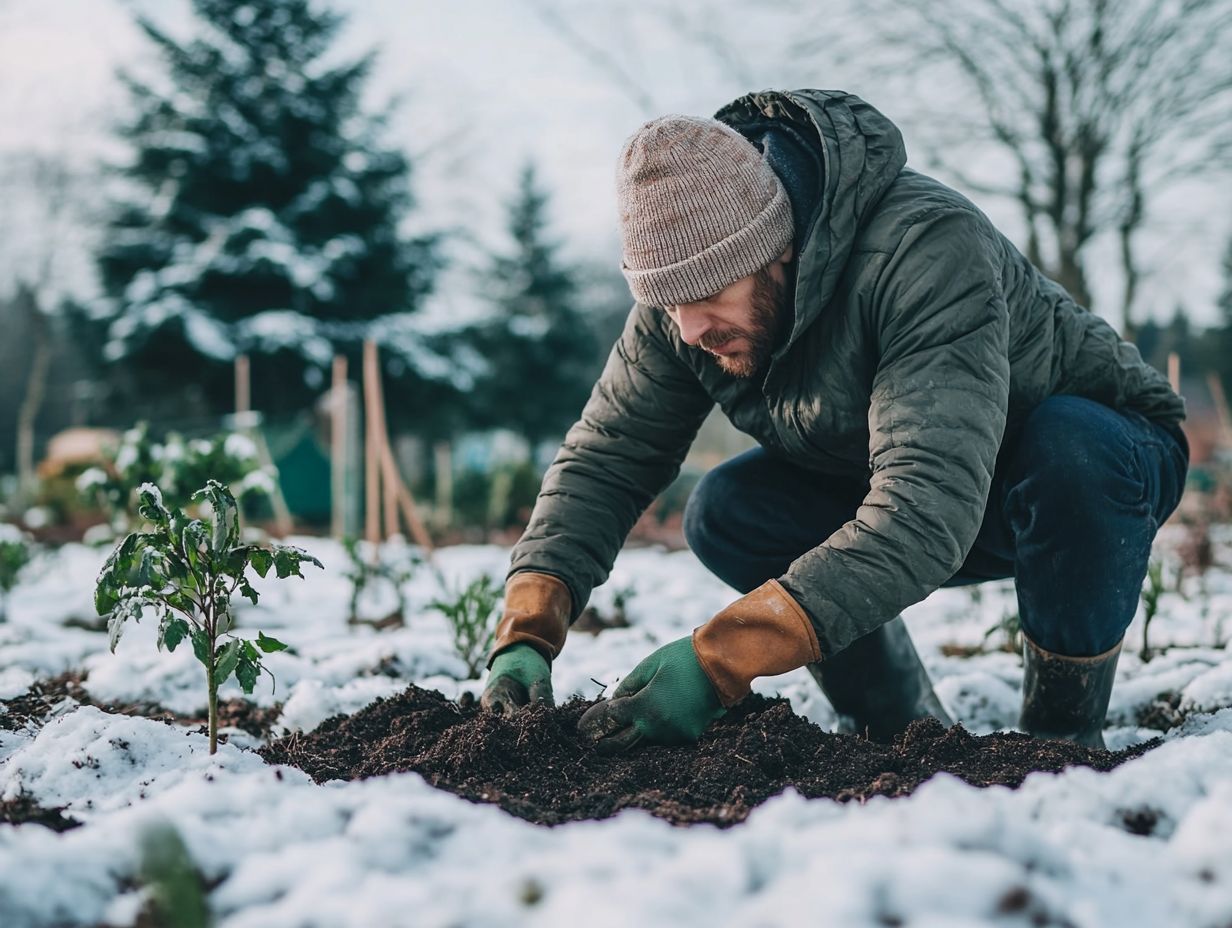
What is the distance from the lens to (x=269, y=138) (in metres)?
15.0

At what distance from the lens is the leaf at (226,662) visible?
1.74 meters

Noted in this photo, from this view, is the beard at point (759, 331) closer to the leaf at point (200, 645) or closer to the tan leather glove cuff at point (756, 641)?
the tan leather glove cuff at point (756, 641)

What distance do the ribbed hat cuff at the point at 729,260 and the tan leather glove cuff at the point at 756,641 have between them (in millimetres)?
655

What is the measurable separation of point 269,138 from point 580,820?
15517 mm

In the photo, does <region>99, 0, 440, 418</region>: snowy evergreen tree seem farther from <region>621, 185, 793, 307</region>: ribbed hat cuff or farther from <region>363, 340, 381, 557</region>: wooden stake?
<region>621, 185, 793, 307</region>: ribbed hat cuff

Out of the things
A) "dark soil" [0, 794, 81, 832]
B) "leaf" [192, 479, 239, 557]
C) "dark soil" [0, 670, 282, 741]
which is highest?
"leaf" [192, 479, 239, 557]

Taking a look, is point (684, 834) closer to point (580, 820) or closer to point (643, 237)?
point (580, 820)

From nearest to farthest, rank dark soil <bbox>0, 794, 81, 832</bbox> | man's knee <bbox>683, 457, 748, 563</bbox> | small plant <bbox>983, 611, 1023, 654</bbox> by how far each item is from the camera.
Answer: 1. dark soil <bbox>0, 794, 81, 832</bbox>
2. man's knee <bbox>683, 457, 748, 563</bbox>
3. small plant <bbox>983, 611, 1023, 654</bbox>

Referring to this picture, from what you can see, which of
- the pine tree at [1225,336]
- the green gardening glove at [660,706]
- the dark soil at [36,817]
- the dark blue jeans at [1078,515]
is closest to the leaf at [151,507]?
the dark soil at [36,817]

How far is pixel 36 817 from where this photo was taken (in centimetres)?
142

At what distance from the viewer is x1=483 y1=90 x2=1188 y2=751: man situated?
1790 mm

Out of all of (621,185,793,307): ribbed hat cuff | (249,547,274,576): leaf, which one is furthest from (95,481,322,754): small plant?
(621,185,793,307): ribbed hat cuff

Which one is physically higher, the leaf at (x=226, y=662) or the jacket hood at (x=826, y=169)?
the jacket hood at (x=826, y=169)

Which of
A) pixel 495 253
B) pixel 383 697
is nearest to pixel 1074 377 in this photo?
pixel 383 697
